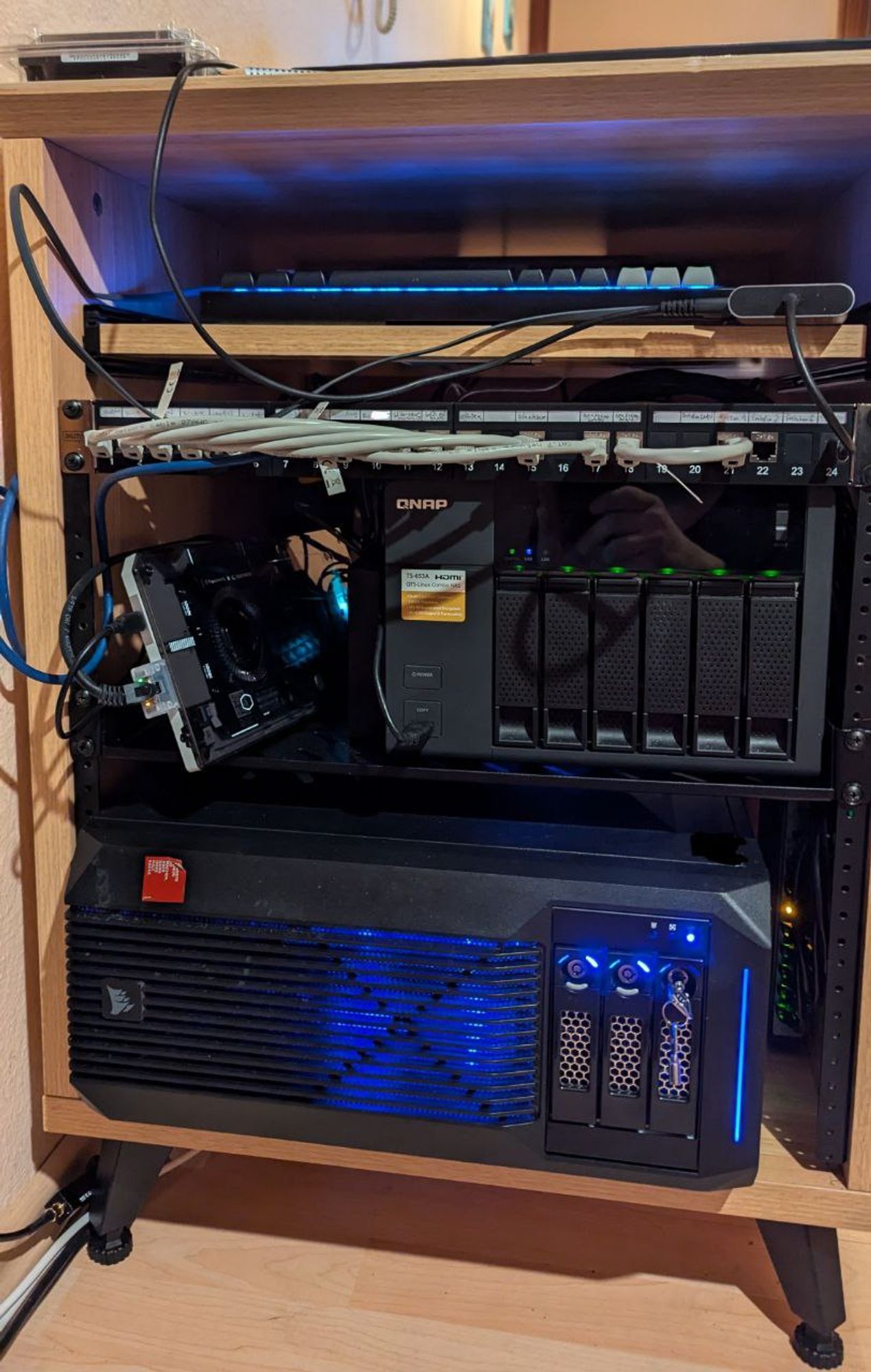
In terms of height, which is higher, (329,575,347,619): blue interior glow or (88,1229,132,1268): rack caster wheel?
(329,575,347,619): blue interior glow

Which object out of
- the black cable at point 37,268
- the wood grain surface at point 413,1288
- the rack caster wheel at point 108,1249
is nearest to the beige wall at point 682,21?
the black cable at point 37,268

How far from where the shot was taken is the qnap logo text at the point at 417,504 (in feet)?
2.50

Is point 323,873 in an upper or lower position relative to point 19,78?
lower

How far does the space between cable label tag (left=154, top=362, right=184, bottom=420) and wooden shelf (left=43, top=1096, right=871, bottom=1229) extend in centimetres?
58

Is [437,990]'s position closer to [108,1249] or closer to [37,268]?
[108,1249]

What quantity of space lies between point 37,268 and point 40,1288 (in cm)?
82

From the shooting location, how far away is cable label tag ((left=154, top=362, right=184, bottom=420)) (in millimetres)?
753

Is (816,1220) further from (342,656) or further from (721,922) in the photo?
(342,656)

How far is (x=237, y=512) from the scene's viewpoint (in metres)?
1.13

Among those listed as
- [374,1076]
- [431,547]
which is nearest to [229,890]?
[374,1076]

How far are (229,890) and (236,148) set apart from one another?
0.58 meters

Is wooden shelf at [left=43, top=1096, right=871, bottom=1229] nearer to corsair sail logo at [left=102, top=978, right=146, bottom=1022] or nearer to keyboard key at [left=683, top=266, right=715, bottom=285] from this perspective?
corsair sail logo at [left=102, top=978, right=146, bottom=1022]

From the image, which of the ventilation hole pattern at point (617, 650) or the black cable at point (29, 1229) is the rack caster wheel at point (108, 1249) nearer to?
the black cable at point (29, 1229)

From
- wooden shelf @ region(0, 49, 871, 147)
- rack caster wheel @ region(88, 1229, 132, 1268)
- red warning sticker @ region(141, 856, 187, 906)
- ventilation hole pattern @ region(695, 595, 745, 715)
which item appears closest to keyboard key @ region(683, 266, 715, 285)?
wooden shelf @ region(0, 49, 871, 147)
